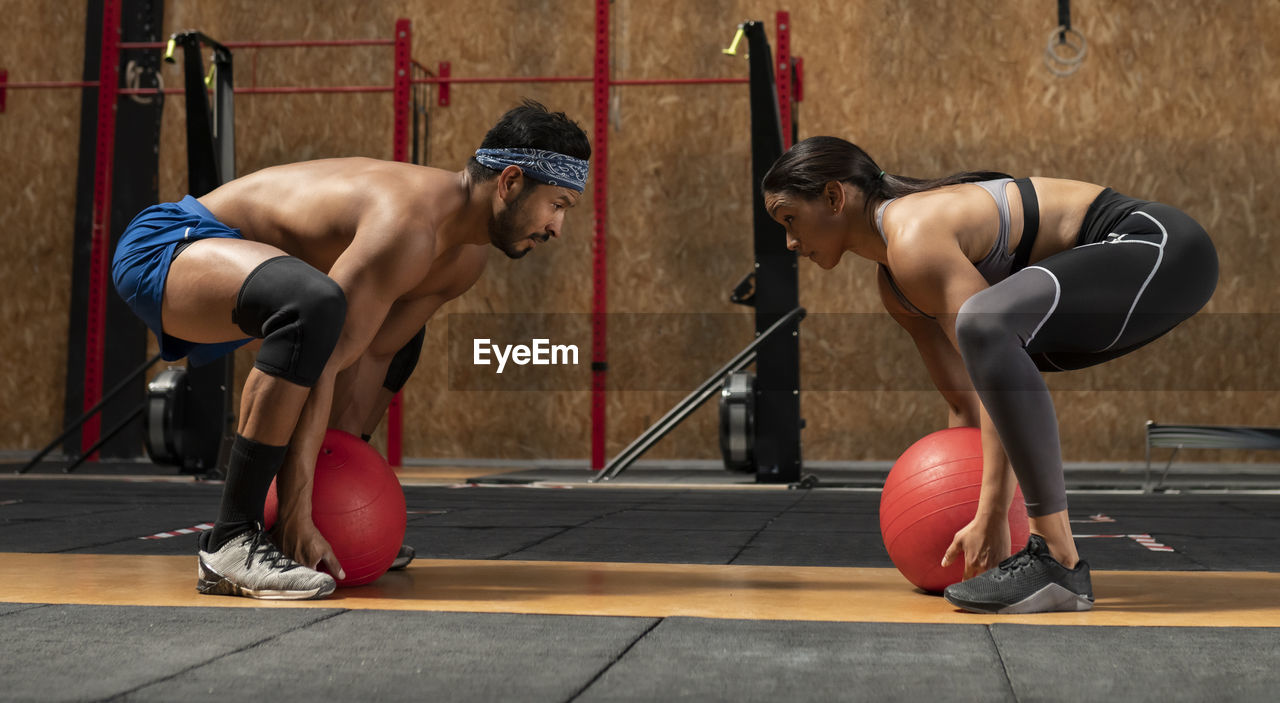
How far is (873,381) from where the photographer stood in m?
7.55

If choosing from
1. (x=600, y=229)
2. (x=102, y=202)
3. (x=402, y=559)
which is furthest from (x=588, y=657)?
(x=102, y=202)

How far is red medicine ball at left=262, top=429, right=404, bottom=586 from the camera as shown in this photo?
227 centimetres

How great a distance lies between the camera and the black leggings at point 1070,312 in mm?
1977

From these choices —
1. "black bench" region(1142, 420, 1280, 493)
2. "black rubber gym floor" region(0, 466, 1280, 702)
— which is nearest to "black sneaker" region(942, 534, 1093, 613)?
"black rubber gym floor" region(0, 466, 1280, 702)

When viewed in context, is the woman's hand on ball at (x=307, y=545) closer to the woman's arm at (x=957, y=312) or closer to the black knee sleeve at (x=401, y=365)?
the black knee sleeve at (x=401, y=365)

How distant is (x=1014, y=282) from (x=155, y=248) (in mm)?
1640

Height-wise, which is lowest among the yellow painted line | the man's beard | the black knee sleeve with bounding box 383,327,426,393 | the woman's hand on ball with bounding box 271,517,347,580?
the yellow painted line

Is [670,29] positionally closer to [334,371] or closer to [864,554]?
[864,554]

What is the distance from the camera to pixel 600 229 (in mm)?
6992

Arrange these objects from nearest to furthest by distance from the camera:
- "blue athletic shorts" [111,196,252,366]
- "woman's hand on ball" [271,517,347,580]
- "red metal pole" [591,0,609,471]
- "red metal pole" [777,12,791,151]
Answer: "woman's hand on ball" [271,517,347,580]
"blue athletic shorts" [111,196,252,366]
"red metal pole" [777,12,791,151]
"red metal pole" [591,0,609,471]

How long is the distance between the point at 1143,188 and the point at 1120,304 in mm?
5811

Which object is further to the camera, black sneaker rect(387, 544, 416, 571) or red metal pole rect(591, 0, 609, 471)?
red metal pole rect(591, 0, 609, 471)

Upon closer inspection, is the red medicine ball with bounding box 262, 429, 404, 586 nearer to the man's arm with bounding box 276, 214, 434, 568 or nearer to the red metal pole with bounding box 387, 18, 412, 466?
the man's arm with bounding box 276, 214, 434, 568

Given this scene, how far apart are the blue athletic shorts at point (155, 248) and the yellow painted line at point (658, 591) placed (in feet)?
1.74
